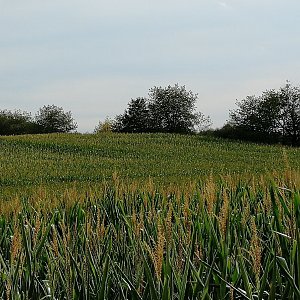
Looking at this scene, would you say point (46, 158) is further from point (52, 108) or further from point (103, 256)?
point (52, 108)

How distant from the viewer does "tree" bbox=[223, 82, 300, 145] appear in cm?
3684

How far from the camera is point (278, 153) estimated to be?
2852 centimetres

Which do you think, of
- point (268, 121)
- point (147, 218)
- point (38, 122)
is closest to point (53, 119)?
point (38, 122)

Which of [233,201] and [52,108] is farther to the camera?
[52,108]

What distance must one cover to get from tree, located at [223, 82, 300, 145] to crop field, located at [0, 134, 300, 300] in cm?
410

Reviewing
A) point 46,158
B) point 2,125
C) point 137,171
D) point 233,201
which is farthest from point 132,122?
point 233,201

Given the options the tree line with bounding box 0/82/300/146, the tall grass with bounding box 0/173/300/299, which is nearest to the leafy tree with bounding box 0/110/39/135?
the tree line with bounding box 0/82/300/146

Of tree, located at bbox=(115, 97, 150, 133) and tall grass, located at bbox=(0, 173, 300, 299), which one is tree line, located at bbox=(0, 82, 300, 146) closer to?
tree, located at bbox=(115, 97, 150, 133)

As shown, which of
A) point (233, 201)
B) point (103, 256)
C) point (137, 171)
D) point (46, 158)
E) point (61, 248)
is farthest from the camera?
point (46, 158)

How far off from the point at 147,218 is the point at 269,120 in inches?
1384

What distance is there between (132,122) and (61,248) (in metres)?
46.0

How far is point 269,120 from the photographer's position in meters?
37.3

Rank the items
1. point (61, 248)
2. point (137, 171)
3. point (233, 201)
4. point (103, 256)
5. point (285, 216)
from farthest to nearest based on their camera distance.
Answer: point (137, 171), point (233, 201), point (285, 216), point (61, 248), point (103, 256)

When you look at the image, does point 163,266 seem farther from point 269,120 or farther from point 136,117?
point 136,117
